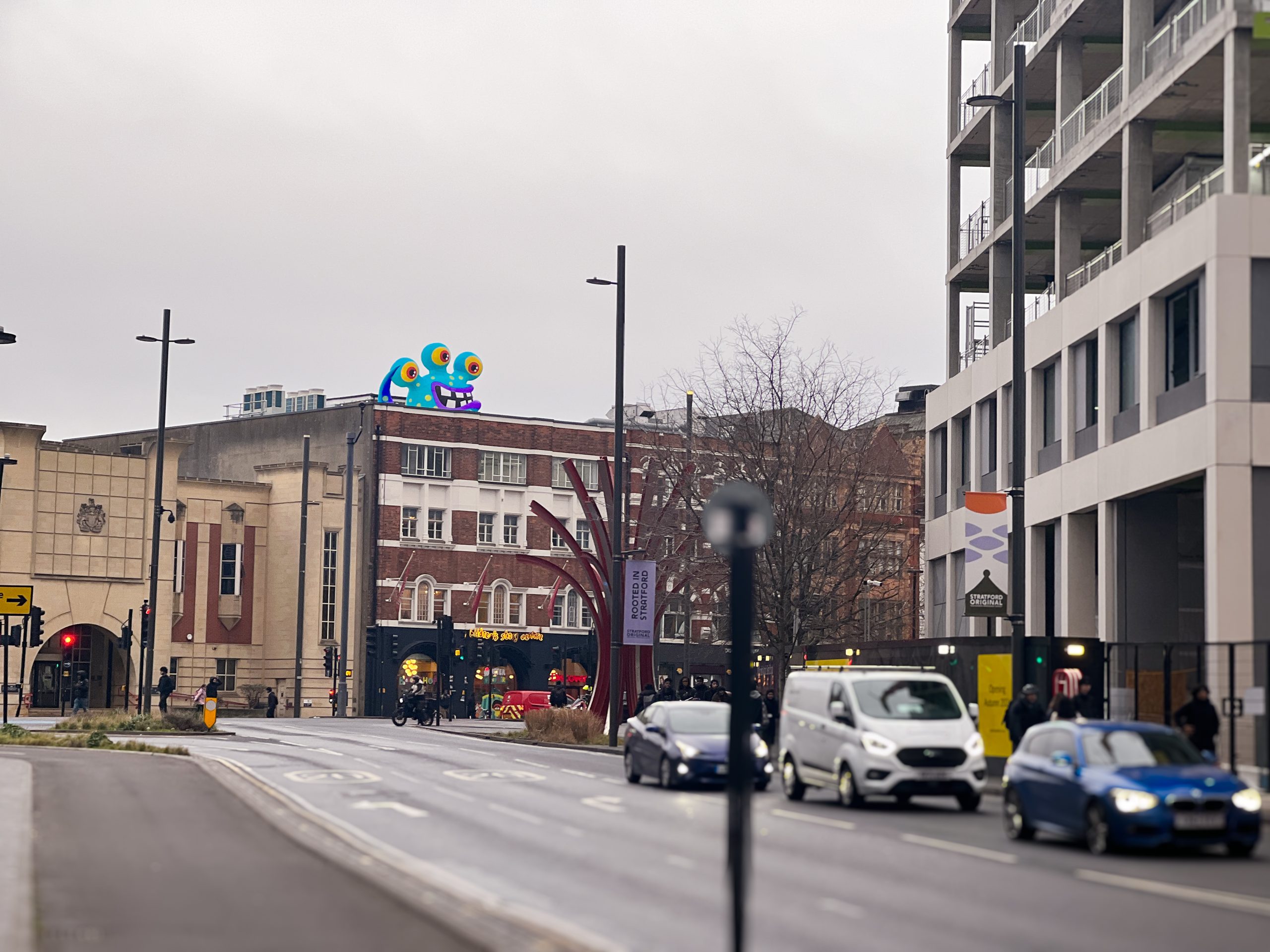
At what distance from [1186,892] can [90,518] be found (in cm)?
6651

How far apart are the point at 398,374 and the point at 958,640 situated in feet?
187

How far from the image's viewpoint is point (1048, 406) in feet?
148

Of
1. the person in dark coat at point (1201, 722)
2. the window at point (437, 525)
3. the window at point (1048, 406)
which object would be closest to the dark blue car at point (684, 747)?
the person in dark coat at point (1201, 722)

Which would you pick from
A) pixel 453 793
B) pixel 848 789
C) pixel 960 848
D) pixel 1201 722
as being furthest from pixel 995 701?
pixel 960 848

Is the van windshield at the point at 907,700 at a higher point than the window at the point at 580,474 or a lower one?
lower

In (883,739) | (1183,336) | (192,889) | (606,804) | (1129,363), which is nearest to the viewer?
(192,889)

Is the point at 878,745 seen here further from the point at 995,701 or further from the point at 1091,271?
the point at 1091,271

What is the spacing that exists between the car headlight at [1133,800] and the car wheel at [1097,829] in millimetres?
196

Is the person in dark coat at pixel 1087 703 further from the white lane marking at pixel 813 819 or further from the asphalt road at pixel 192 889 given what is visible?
the asphalt road at pixel 192 889

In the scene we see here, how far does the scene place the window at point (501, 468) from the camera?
8938 cm

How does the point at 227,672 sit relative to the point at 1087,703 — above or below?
below

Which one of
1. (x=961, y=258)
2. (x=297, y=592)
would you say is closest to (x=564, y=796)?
(x=961, y=258)

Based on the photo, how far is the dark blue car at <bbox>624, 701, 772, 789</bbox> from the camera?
27547 mm

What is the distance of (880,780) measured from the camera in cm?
2336
